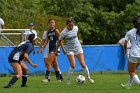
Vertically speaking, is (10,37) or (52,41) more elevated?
(52,41)

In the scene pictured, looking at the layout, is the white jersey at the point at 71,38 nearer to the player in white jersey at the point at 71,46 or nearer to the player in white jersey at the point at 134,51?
the player in white jersey at the point at 71,46

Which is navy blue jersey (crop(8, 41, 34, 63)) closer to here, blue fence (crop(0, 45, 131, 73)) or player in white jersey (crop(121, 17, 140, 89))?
player in white jersey (crop(121, 17, 140, 89))

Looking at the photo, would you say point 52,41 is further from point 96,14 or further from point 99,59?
point 96,14

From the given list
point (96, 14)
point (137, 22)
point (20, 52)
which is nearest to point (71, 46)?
point (20, 52)

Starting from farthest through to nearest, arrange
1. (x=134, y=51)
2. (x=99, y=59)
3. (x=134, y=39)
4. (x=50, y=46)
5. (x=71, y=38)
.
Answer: (x=99, y=59)
(x=50, y=46)
(x=71, y=38)
(x=134, y=39)
(x=134, y=51)

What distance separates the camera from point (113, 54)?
2628 cm

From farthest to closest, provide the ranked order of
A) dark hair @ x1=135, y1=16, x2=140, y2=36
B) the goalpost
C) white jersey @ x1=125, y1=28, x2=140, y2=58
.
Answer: the goalpost
white jersey @ x1=125, y1=28, x2=140, y2=58
dark hair @ x1=135, y1=16, x2=140, y2=36

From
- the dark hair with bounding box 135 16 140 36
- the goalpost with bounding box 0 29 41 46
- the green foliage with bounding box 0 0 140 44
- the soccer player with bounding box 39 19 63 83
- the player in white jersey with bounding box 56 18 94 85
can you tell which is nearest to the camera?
the dark hair with bounding box 135 16 140 36

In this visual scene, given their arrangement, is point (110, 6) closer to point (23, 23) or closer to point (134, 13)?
point (134, 13)

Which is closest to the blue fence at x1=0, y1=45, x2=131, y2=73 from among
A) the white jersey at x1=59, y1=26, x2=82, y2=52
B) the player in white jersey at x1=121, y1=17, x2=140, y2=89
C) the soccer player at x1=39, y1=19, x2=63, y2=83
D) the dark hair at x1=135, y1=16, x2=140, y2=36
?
the soccer player at x1=39, y1=19, x2=63, y2=83

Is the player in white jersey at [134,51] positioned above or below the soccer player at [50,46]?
above

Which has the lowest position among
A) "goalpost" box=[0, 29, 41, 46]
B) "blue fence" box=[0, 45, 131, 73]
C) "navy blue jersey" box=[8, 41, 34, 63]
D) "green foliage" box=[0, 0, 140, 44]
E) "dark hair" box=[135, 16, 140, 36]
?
"green foliage" box=[0, 0, 140, 44]

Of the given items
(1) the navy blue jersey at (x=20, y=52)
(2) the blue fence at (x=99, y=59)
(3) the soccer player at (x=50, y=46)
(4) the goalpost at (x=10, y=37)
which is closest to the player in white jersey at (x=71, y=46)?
(3) the soccer player at (x=50, y=46)

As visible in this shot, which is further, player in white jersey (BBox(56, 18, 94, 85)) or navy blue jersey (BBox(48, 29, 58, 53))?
navy blue jersey (BBox(48, 29, 58, 53))
